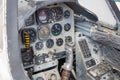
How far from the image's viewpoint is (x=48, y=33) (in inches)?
117

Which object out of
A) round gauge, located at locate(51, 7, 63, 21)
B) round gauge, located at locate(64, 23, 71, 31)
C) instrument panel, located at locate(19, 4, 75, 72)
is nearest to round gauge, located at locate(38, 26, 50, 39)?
instrument panel, located at locate(19, 4, 75, 72)

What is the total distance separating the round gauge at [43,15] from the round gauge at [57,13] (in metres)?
0.10

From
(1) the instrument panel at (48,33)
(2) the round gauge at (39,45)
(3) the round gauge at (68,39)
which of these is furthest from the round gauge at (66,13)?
(2) the round gauge at (39,45)

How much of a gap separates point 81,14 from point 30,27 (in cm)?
62

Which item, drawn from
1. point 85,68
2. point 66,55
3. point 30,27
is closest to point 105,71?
point 85,68

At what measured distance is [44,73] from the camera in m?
3.07

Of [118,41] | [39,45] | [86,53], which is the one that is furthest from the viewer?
[86,53]

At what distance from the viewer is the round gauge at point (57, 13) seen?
297 centimetres

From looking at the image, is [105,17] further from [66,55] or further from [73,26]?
[66,55]

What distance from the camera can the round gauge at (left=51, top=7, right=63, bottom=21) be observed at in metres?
2.97

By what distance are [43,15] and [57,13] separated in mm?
201

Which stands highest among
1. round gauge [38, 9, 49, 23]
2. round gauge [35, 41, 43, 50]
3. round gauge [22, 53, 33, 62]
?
round gauge [38, 9, 49, 23]

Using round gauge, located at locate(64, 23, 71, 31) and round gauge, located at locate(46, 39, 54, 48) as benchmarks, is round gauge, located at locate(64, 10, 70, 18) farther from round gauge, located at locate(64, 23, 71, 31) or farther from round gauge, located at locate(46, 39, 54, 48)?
round gauge, located at locate(46, 39, 54, 48)

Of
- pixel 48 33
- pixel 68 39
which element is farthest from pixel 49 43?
pixel 68 39
